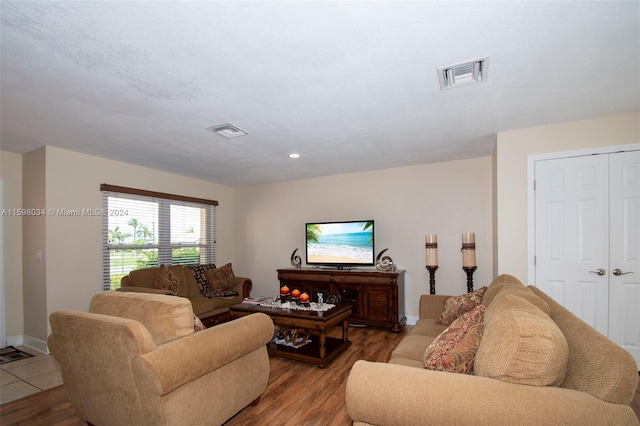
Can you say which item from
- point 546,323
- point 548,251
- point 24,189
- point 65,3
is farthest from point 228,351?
point 24,189

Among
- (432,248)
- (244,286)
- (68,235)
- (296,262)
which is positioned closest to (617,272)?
(432,248)

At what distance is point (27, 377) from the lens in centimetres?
303

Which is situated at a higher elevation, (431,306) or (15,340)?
(431,306)

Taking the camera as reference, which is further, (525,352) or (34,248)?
(34,248)

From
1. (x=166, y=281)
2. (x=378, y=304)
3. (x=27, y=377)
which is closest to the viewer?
(x=27, y=377)

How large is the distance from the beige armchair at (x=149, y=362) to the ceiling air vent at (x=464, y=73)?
2.18 m

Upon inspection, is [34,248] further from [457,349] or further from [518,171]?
[518,171]

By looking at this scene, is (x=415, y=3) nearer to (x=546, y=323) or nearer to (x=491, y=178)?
(x=546, y=323)

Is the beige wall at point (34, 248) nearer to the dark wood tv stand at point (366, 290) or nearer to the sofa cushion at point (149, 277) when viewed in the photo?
the sofa cushion at point (149, 277)

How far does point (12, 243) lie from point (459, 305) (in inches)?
204

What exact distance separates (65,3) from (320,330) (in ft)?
9.76

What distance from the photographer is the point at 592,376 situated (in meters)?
1.12

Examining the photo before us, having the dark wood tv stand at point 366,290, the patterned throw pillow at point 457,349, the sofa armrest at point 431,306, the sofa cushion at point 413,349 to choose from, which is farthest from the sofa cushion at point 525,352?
the dark wood tv stand at point 366,290

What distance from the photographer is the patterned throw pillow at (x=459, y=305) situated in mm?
2664
